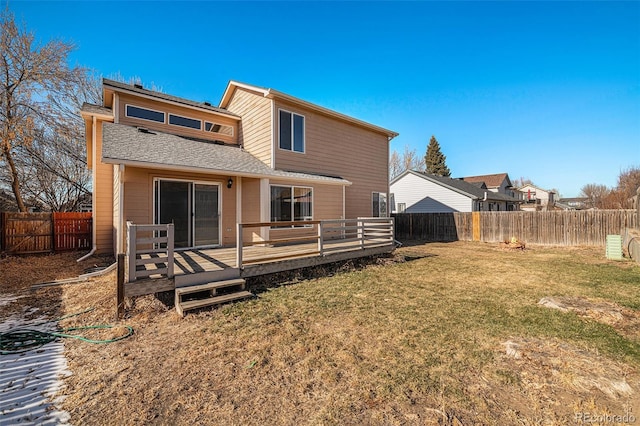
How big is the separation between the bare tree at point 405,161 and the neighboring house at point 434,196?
13.5 metres

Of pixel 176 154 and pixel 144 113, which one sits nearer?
pixel 176 154

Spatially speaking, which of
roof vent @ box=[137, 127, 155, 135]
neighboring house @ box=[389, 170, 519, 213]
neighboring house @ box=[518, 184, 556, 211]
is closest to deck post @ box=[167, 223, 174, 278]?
roof vent @ box=[137, 127, 155, 135]

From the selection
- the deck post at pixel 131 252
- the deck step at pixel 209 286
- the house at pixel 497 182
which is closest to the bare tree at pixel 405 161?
the house at pixel 497 182

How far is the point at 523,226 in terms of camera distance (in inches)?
562

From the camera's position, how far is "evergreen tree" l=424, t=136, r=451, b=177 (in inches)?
1566

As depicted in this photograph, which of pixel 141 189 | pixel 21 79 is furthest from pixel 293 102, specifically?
pixel 21 79

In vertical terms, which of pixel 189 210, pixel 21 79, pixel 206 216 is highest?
pixel 21 79

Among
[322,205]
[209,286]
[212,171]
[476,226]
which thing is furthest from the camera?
[476,226]

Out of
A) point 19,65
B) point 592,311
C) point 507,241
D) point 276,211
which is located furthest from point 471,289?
point 19,65

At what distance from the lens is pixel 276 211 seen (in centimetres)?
946

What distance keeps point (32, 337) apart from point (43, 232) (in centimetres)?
925

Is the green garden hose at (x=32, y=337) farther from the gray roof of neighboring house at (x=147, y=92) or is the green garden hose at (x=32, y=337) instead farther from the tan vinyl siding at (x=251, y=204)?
the gray roof of neighboring house at (x=147, y=92)

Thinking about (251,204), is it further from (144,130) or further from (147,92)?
(147,92)

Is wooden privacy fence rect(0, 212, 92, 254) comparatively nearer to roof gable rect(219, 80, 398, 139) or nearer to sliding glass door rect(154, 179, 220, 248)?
sliding glass door rect(154, 179, 220, 248)
